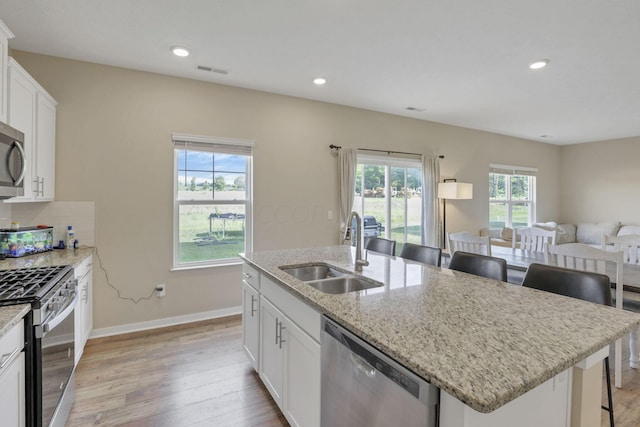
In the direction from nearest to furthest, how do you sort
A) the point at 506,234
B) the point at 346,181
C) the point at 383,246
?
the point at 383,246 < the point at 346,181 < the point at 506,234

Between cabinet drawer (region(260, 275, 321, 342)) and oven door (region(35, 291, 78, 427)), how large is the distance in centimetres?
113

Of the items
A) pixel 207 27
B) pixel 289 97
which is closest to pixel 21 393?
pixel 207 27

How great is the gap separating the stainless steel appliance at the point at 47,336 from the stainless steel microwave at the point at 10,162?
52 centimetres

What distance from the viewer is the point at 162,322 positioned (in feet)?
11.2

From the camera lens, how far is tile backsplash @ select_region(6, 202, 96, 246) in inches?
111

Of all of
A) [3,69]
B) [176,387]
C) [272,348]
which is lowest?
[176,387]

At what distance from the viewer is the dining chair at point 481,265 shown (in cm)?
199

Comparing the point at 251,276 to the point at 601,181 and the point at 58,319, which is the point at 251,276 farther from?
the point at 601,181

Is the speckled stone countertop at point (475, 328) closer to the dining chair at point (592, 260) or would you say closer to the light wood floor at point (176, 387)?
the light wood floor at point (176, 387)

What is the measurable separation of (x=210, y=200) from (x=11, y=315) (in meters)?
2.47

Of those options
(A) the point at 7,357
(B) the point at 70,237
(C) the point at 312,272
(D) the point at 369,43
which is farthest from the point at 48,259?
(D) the point at 369,43

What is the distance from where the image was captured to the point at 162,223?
3.41m

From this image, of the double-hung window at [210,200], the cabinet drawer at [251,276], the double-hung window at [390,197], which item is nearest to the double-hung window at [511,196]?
the double-hung window at [390,197]

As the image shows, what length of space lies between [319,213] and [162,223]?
1.92 m
